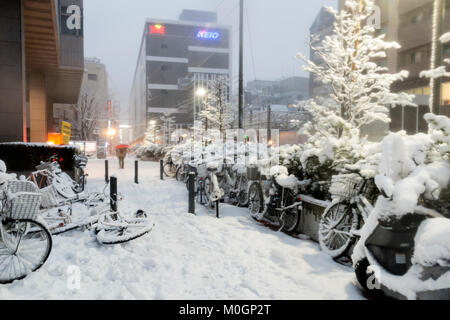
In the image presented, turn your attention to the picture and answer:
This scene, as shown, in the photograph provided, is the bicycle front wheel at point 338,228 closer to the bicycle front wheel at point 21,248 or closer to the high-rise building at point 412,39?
the bicycle front wheel at point 21,248

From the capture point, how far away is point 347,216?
15.1 ft

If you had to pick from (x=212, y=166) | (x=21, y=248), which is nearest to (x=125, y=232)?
(x=21, y=248)

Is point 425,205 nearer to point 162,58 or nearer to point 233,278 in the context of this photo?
point 233,278

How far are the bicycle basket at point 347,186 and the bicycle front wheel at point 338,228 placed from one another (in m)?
0.18

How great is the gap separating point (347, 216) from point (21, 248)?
4.23m

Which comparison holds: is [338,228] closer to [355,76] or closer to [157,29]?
[355,76]

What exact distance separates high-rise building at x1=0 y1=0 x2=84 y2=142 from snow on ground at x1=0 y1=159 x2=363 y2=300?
6.25m

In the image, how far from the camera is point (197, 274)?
Result: 158 inches

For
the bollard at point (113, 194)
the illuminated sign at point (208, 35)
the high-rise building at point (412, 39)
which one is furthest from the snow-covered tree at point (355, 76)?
the illuminated sign at point (208, 35)

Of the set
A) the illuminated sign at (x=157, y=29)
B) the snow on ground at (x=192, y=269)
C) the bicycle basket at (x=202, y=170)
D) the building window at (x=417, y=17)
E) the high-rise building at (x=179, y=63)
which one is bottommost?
the snow on ground at (x=192, y=269)

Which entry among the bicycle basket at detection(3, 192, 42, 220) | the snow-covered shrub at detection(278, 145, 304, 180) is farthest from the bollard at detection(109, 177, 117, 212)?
the snow-covered shrub at detection(278, 145, 304, 180)

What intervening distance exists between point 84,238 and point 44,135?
652 inches

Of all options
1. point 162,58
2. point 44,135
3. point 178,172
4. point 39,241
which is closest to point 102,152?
point 44,135

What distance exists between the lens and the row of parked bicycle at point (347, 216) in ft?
9.61
